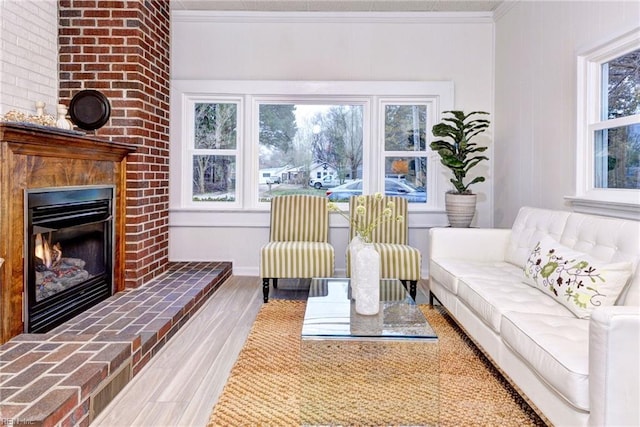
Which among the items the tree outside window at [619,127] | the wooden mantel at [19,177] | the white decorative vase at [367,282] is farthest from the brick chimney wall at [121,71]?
the tree outside window at [619,127]

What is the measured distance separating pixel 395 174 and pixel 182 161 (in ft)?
7.62

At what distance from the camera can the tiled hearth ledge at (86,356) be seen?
1.66 m

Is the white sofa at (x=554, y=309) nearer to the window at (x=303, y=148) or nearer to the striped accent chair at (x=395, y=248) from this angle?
the striped accent chair at (x=395, y=248)

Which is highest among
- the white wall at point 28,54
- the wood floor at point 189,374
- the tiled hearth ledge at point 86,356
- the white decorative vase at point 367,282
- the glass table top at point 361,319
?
the white wall at point 28,54

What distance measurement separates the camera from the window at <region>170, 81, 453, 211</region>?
14.8 ft

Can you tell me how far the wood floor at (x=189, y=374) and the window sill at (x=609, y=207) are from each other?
54.5 inches

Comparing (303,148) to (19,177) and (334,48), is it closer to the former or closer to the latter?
(334,48)

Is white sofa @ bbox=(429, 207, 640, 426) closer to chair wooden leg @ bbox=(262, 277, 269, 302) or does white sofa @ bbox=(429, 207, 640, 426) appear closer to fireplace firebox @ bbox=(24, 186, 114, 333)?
chair wooden leg @ bbox=(262, 277, 269, 302)

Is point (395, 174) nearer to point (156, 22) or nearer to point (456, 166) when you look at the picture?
point (456, 166)

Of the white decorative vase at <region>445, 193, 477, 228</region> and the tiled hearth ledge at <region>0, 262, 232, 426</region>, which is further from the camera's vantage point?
the white decorative vase at <region>445, 193, 477, 228</region>

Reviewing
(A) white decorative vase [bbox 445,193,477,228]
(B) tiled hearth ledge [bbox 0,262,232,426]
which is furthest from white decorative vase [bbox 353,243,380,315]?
(A) white decorative vase [bbox 445,193,477,228]

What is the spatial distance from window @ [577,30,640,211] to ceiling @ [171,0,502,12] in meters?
1.76

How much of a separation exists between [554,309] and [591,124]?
60.9 inches

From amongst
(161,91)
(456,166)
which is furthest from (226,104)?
(456,166)
